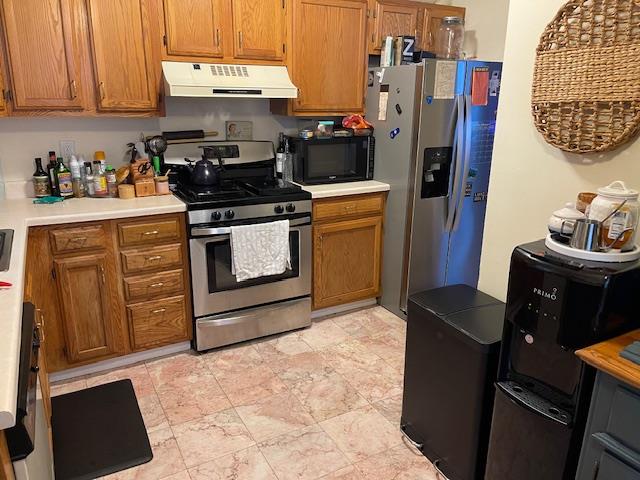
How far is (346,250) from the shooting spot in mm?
3381

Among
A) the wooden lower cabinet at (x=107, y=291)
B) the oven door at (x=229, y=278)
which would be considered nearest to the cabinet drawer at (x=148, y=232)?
the wooden lower cabinet at (x=107, y=291)

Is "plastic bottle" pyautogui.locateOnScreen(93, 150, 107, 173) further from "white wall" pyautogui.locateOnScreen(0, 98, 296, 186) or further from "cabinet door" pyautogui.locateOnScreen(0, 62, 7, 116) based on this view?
"cabinet door" pyautogui.locateOnScreen(0, 62, 7, 116)

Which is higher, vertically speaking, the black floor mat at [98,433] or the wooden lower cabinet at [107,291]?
the wooden lower cabinet at [107,291]

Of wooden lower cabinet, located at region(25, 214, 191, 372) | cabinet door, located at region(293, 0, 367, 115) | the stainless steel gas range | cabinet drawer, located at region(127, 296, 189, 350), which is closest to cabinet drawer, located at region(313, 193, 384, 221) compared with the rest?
the stainless steel gas range

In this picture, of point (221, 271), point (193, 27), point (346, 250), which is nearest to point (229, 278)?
point (221, 271)

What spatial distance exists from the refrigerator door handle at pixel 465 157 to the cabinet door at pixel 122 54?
1944 millimetres

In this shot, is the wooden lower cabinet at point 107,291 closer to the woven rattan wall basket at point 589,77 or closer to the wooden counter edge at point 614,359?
the woven rattan wall basket at point 589,77

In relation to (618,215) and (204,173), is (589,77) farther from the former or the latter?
(204,173)

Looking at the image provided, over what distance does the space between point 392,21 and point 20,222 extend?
2.69 m

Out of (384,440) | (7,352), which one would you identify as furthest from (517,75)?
(7,352)

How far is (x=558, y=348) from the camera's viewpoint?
1.42 m

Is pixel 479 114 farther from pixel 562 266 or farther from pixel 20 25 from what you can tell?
pixel 20 25

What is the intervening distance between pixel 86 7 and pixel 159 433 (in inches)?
87.1

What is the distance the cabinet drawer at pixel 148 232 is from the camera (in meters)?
2.59
